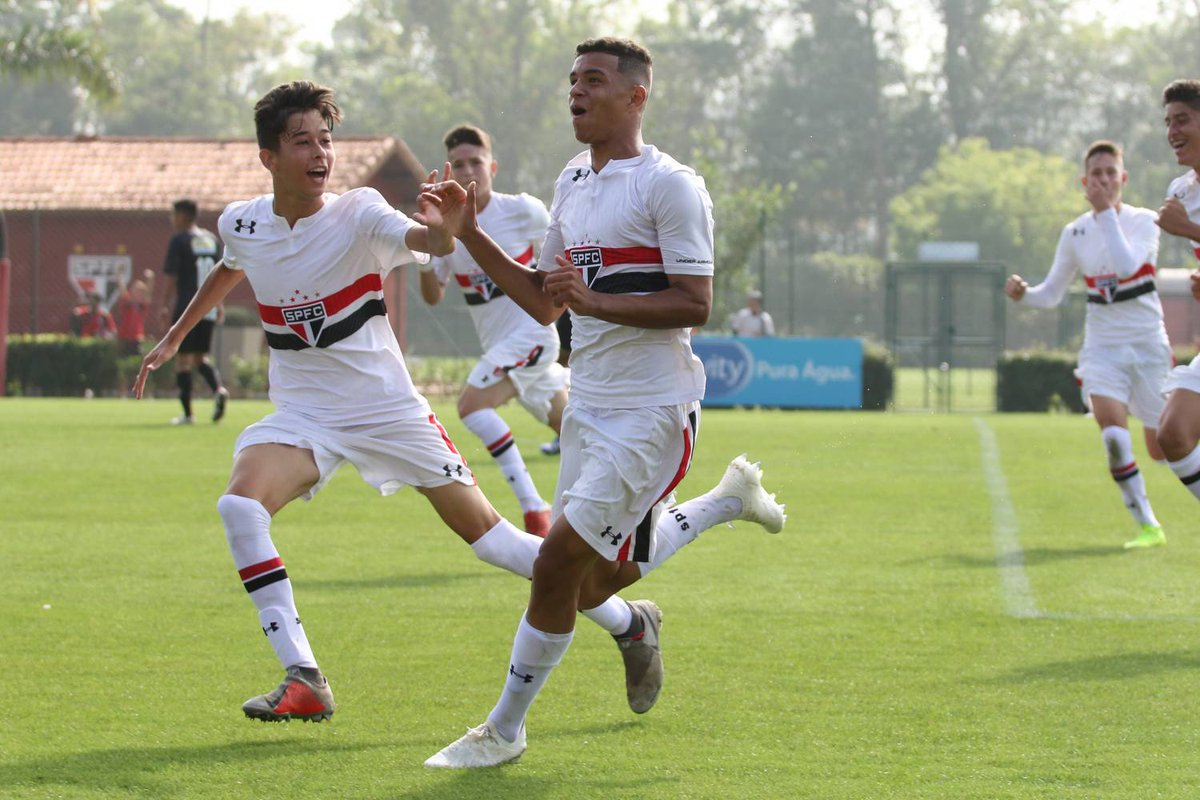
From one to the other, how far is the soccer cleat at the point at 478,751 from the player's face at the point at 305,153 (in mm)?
2026

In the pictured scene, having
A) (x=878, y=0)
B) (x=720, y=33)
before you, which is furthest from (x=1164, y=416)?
(x=720, y=33)

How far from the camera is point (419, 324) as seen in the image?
42812 millimetres

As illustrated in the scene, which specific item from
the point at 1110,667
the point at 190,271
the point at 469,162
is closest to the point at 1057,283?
the point at 469,162

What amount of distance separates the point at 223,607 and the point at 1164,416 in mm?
4393

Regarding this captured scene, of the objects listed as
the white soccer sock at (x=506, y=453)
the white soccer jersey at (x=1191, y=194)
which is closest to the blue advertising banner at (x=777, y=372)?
the white soccer sock at (x=506, y=453)

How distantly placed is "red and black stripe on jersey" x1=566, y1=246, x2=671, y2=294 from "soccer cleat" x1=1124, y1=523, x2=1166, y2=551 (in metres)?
5.92

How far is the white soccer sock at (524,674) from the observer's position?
16.8 feet

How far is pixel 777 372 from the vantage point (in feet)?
89.8

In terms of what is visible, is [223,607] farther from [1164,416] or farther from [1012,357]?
[1012,357]

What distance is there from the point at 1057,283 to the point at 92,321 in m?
26.1

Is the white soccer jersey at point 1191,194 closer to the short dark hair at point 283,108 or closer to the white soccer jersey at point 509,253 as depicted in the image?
the short dark hair at point 283,108

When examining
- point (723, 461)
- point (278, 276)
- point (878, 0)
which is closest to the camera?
point (278, 276)

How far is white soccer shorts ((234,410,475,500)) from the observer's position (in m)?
6.05

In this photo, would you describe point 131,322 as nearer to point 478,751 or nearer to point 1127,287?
point 1127,287
